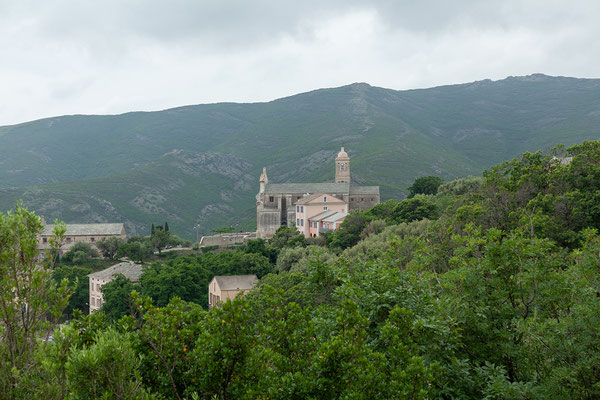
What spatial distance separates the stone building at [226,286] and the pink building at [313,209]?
23590 millimetres

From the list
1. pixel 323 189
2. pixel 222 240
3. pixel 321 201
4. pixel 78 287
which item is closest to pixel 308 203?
pixel 321 201

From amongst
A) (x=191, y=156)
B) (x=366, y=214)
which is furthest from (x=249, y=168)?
(x=366, y=214)

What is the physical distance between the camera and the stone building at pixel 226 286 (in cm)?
5291

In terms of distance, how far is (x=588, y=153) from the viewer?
1345 inches

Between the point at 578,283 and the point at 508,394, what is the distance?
3924 millimetres

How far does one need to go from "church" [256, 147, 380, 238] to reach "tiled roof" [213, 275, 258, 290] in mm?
20845

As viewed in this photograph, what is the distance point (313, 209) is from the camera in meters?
80.9

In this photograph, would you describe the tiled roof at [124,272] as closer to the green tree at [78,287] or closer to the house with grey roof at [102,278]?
the house with grey roof at [102,278]

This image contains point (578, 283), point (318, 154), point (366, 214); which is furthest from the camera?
point (318, 154)

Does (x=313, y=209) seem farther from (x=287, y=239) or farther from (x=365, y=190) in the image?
(x=365, y=190)

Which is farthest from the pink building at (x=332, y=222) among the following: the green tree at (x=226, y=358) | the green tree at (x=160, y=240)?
the green tree at (x=226, y=358)

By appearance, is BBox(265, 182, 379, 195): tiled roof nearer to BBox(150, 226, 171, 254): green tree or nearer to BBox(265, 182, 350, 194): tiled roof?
BBox(265, 182, 350, 194): tiled roof

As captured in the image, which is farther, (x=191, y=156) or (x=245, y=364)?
(x=191, y=156)

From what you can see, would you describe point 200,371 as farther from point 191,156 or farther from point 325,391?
point 191,156
